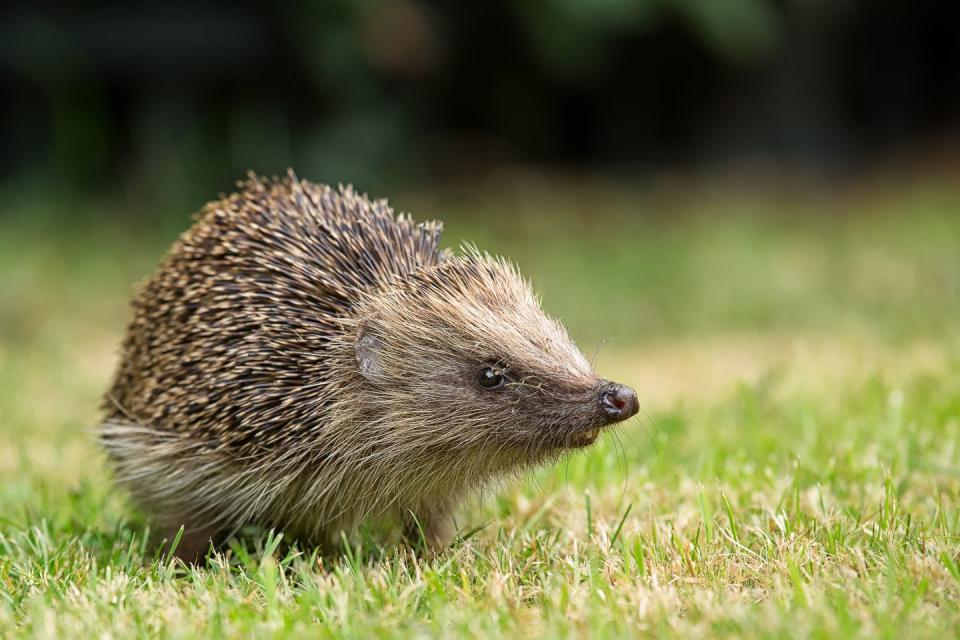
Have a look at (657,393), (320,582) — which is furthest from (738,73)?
(320,582)

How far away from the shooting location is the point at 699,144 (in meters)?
14.7

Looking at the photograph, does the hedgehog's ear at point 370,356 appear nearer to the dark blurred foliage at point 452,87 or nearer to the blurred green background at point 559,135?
the blurred green background at point 559,135

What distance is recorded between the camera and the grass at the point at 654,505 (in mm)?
3486

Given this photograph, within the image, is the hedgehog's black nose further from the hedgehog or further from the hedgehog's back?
the hedgehog's back

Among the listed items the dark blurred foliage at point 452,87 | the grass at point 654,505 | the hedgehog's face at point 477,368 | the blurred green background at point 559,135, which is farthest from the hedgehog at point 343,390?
the dark blurred foliage at point 452,87

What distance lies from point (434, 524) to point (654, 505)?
0.90 metres

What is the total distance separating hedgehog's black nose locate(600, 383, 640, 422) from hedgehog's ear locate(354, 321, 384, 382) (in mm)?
909

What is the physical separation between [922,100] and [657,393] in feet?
32.6

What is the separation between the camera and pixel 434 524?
15.0 ft

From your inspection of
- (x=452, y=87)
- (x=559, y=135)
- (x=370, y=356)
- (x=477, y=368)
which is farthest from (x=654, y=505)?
(x=559, y=135)

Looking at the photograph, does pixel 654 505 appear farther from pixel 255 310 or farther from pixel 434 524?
pixel 255 310

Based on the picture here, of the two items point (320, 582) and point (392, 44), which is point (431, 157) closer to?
point (392, 44)

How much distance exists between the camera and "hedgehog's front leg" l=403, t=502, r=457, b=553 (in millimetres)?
4520

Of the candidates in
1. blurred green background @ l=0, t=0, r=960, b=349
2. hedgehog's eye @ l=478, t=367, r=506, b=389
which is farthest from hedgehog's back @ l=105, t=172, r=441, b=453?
blurred green background @ l=0, t=0, r=960, b=349
